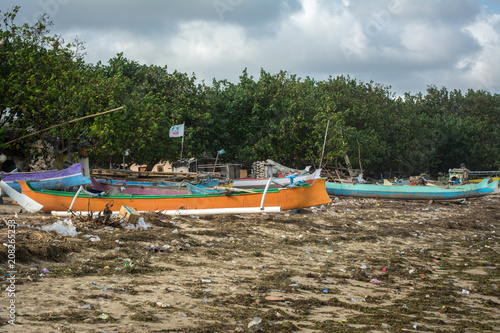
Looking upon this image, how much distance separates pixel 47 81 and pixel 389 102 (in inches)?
1421

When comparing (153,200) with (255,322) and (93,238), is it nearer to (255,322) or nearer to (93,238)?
(93,238)

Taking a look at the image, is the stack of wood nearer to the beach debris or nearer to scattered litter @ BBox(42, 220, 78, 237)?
scattered litter @ BBox(42, 220, 78, 237)

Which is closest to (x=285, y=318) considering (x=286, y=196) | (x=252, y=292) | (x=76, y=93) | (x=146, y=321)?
(x=252, y=292)

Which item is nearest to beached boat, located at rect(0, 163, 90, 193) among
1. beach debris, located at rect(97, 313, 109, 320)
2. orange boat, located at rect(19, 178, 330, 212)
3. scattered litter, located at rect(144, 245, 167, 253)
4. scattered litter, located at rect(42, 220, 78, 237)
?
orange boat, located at rect(19, 178, 330, 212)

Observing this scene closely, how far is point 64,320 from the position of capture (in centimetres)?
409

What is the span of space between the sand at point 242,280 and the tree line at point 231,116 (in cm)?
875

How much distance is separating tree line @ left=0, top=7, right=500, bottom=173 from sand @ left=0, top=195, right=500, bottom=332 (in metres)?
8.75

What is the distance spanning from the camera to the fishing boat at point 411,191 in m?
22.7

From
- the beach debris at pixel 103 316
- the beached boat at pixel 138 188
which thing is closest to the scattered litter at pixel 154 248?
the beach debris at pixel 103 316

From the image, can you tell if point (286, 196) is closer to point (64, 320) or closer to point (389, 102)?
point (64, 320)

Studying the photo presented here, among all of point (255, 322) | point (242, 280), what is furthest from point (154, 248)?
point (255, 322)

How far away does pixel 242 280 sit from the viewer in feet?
21.1

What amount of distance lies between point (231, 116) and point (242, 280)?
1012 inches

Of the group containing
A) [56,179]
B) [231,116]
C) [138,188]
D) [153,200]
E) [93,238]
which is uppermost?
[231,116]
